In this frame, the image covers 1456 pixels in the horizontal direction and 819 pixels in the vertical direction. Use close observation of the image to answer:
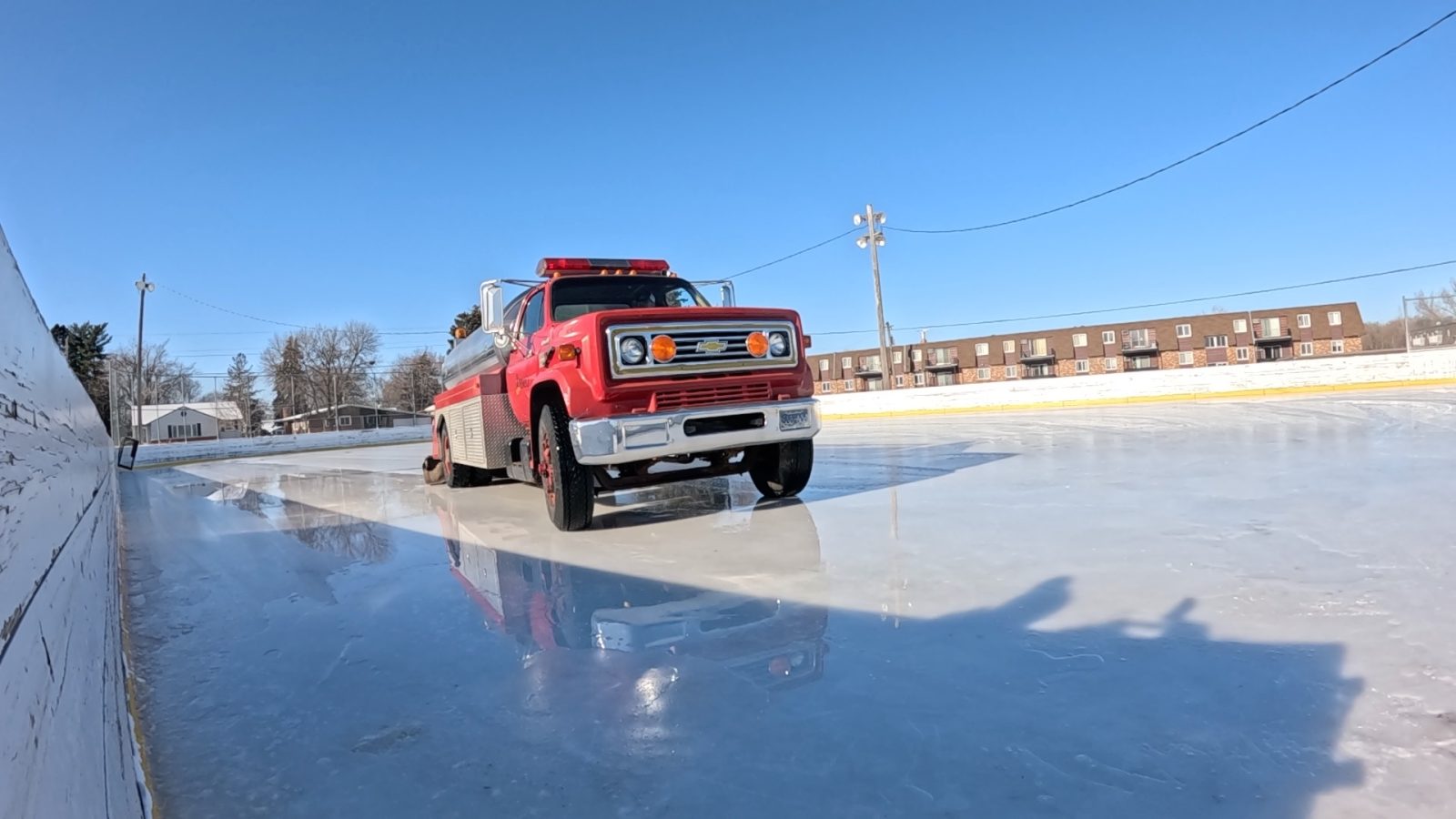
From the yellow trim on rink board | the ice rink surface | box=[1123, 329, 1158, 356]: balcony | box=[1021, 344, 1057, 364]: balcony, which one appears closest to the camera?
the ice rink surface

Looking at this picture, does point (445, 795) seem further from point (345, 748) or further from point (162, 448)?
point (162, 448)

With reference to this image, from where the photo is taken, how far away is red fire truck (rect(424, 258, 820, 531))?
473 cm

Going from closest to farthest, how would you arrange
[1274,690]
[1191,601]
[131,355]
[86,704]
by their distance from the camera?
1. [86,704]
2. [1274,690]
3. [1191,601]
4. [131,355]

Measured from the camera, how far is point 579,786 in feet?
5.94

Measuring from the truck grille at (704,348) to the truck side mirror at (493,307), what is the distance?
1.71 meters

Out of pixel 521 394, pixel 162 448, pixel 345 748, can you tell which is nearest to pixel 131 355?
pixel 162 448

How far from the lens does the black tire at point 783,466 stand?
5801mm

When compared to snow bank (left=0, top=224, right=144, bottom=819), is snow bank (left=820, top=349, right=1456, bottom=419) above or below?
below

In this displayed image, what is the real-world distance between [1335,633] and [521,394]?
200 inches

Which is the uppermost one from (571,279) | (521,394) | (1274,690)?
(571,279)

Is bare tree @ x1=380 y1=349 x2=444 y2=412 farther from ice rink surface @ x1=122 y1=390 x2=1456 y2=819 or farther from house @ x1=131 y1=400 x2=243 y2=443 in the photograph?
ice rink surface @ x1=122 y1=390 x2=1456 y2=819

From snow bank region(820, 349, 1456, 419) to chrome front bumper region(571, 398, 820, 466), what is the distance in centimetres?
1827

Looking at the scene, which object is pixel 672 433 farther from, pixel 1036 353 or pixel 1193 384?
pixel 1036 353

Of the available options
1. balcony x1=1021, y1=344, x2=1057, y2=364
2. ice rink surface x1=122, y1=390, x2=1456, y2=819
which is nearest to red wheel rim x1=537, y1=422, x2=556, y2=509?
ice rink surface x1=122, y1=390, x2=1456, y2=819
